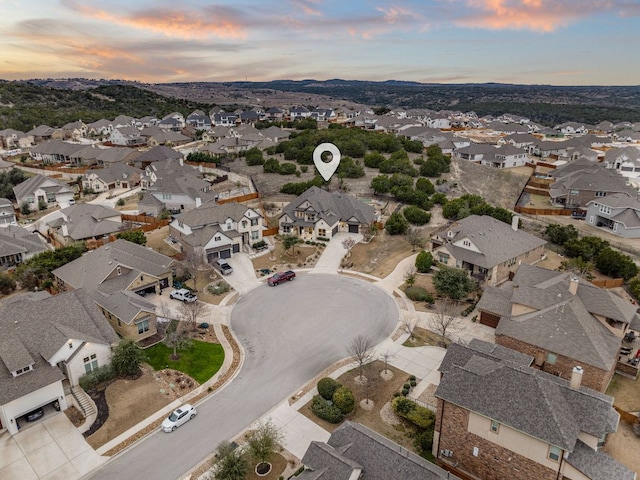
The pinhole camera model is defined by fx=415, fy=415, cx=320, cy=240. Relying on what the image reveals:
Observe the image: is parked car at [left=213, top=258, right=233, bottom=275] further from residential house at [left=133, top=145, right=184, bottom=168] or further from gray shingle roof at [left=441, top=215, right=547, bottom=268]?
residential house at [left=133, top=145, right=184, bottom=168]

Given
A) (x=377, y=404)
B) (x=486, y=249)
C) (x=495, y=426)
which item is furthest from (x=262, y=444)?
(x=486, y=249)

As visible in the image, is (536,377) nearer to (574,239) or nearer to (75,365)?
(75,365)

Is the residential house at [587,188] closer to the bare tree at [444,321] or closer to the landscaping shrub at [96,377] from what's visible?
the bare tree at [444,321]

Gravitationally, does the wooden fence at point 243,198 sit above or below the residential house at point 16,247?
above

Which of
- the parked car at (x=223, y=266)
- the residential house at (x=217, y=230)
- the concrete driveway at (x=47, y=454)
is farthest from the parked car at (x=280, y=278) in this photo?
the concrete driveway at (x=47, y=454)

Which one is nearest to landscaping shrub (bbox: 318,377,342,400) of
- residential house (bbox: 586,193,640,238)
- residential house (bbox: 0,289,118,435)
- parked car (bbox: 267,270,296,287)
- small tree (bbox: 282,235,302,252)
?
residential house (bbox: 0,289,118,435)

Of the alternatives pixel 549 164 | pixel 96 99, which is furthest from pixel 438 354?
pixel 96 99

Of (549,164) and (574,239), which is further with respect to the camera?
(549,164)

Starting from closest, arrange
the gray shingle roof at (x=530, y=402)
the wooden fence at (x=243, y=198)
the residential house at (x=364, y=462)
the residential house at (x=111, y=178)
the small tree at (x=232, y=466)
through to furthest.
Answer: the residential house at (x=364, y=462) < the gray shingle roof at (x=530, y=402) < the small tree at (x=232, y=466) < the wooden fence at (x=243, y=198) < the residential house at (x=111, y=178)
